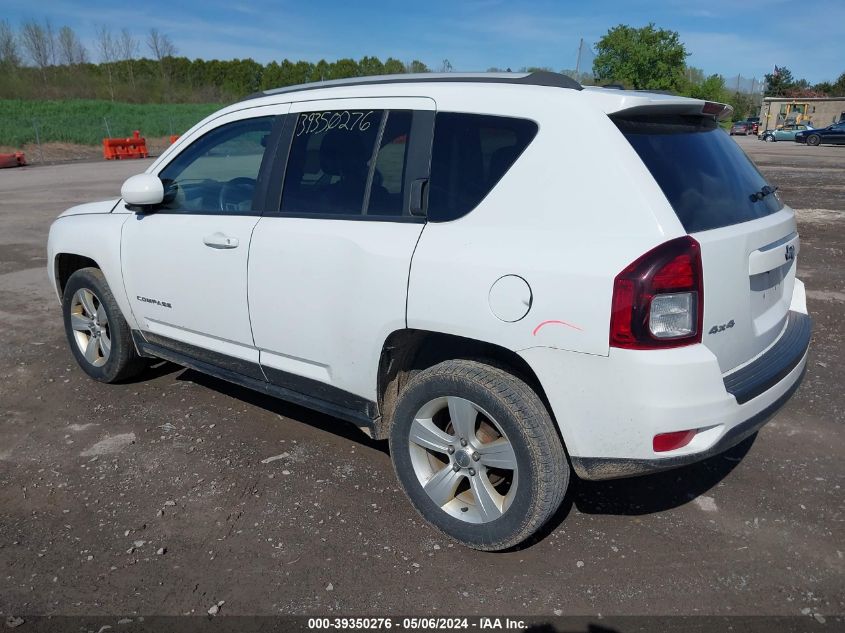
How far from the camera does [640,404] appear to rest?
2.42 metres

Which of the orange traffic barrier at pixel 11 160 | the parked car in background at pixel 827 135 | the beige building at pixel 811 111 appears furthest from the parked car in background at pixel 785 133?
the orange traffic barrier at pixel 11 160

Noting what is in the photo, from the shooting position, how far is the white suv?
8.05 feet

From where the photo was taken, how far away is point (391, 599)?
2695 mm

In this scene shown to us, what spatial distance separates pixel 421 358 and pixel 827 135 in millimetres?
44147

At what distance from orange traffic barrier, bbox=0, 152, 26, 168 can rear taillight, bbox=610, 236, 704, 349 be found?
31.2 meters

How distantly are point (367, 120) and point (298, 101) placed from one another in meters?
0.52

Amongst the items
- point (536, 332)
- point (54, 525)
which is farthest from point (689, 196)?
point (54, 525)

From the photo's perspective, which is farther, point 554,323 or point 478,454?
point 478,454

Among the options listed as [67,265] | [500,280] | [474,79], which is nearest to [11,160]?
[67,265]

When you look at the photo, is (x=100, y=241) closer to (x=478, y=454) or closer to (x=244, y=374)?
(x=244, y=374)

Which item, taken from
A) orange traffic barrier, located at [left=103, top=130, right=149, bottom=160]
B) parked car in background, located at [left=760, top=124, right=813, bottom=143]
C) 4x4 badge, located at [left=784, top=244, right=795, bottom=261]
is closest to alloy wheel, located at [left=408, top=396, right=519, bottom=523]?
4x4 badge, located at [left=784, top=244, right=795, bottom=261]

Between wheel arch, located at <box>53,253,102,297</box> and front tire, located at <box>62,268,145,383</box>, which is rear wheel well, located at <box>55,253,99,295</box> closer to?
wheel arch, located at <box>53,253,102,297</box>

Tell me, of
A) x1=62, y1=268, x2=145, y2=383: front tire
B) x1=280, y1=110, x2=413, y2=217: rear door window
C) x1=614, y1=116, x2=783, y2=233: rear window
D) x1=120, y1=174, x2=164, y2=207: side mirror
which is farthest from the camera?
x1=62, y1=268, x2=145, y2=383: front tire

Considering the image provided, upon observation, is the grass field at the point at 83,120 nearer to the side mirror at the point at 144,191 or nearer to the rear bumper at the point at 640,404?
the side mirror at the point at 144,191
